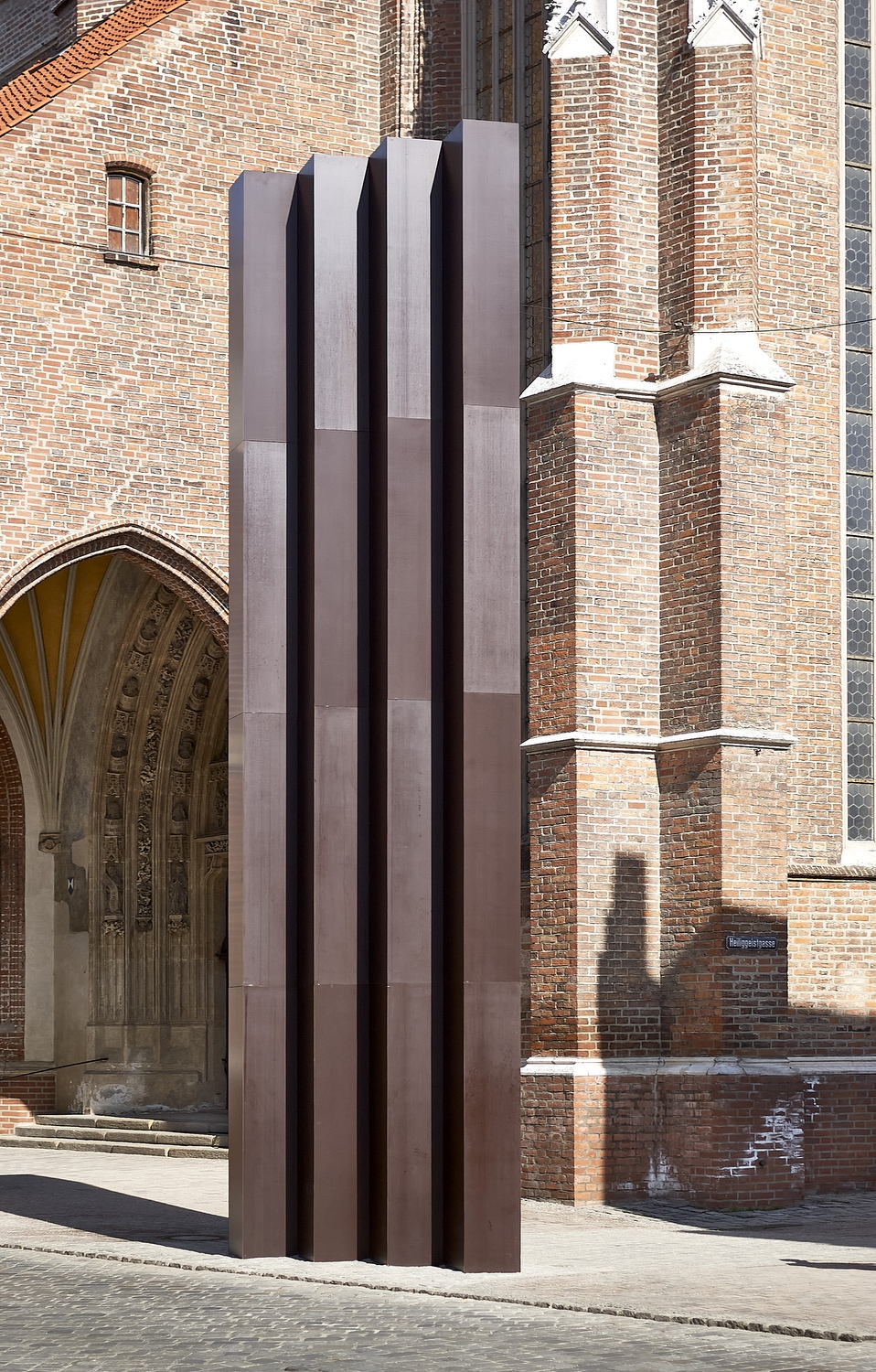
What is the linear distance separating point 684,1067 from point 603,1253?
2964 millimetres

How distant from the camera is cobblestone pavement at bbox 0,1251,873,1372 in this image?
314 inches

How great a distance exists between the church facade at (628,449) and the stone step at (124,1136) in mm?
4633

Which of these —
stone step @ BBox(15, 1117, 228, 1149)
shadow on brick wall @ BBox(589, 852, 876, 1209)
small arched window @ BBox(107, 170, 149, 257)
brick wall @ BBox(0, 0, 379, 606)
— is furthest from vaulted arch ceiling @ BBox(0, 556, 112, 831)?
shadow on brick wall @ BBox(589, 852, 876, 1209)

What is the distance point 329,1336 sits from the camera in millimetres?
8594

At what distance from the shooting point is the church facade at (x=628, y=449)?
1473 centimetres

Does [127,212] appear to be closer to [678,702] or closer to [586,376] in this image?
[586,376]

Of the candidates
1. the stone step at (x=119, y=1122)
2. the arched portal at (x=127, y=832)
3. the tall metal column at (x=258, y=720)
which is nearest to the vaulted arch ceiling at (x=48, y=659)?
the arched portal at (x=127, y=832)

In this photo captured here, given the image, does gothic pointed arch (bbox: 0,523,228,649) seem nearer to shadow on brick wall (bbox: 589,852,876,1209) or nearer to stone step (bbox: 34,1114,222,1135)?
shadow on brick wall (bbox: 589,852,876,1209)

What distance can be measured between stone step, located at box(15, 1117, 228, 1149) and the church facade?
15.2 ft

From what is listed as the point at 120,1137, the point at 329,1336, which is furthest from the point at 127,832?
the point at 329,1336

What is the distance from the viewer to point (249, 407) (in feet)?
38.0

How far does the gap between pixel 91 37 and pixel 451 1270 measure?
12025 mm

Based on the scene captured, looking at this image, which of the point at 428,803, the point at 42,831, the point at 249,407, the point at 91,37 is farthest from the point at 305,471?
the point at 42,831

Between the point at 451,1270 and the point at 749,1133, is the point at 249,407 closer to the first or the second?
the point at 451,1270
